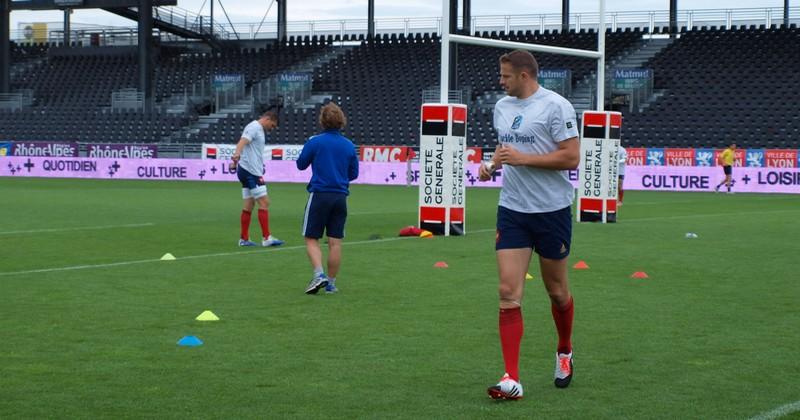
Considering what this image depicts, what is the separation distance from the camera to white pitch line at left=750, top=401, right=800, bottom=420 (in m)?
6.31

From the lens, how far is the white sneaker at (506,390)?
6.64 metres

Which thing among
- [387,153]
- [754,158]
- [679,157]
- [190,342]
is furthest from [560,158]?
[387,153]

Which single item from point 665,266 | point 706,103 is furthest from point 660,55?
point 665,266

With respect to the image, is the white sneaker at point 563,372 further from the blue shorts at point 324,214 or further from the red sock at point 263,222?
the red sock at point 263,222

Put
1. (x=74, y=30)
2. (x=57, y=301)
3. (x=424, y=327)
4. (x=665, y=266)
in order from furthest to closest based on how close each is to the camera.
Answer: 1. (x=74, y=30)
2. (x=665, y=266)
3. (x=57, y=301)
4. (x=424, y=327)

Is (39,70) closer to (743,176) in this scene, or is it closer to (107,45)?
(107,45)

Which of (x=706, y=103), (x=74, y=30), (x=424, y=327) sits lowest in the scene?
(x=424, y=327)

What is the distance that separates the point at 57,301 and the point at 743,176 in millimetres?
31207

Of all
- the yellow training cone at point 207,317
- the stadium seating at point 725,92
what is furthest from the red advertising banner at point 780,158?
the yellow training cone at point 207,317

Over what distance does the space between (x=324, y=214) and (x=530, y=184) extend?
4.70 meters

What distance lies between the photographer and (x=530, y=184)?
7066 millimetres

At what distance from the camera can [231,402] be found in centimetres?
659

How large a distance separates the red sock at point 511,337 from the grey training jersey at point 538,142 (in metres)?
0.61

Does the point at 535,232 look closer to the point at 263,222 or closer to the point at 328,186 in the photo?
the point at 328,186
